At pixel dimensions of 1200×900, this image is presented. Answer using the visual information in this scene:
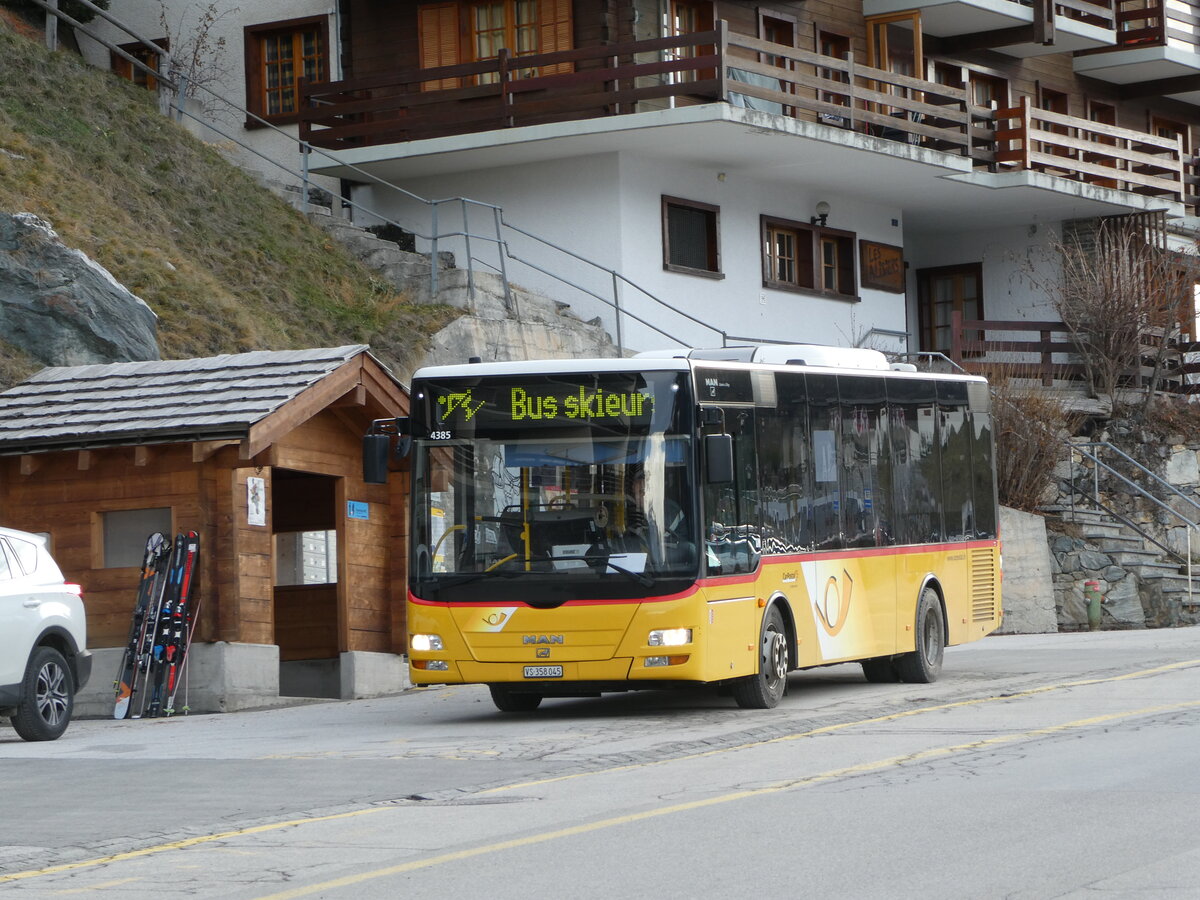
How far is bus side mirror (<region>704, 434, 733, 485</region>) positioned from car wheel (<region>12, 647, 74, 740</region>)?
559cm

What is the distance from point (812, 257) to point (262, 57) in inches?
441

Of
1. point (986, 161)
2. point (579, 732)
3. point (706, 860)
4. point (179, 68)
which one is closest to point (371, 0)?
point (179, 68)

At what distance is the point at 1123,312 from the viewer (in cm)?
3778

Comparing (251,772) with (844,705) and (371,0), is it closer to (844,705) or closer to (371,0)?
(844,705)

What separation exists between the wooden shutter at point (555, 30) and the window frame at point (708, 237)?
116 inches

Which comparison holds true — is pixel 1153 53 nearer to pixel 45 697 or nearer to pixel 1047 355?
pixel 1047 355

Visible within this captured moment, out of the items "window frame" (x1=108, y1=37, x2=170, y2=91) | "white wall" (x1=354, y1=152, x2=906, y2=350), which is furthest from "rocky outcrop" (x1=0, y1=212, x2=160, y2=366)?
"window frame" (x1=108, y1=37, x2=170, y2=91)

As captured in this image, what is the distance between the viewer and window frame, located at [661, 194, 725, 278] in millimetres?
33844

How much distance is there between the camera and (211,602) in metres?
18.7

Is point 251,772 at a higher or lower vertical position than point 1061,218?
lower

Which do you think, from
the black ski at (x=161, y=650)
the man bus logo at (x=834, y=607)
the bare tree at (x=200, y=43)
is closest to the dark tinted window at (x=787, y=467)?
the man bus logo at (x=834, y=607)

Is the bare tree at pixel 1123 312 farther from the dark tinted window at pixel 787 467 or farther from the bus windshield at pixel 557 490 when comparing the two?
the bus windshield at pixel 557 490

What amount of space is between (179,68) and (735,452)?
22.8 meters

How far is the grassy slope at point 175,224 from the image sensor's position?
2531 centimetres
